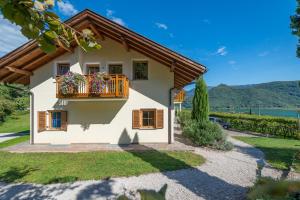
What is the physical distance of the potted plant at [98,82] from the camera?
9734mm

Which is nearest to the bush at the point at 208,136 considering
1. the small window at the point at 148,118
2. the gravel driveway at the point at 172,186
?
the small window at the point at 148,118

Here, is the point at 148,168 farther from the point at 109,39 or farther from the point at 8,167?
the point at 109,39

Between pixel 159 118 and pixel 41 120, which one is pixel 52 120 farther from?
pixel 159 118

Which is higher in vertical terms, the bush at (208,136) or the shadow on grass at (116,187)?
the bush at (208,136)

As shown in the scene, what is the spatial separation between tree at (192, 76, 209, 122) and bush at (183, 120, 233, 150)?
1119 millimetres

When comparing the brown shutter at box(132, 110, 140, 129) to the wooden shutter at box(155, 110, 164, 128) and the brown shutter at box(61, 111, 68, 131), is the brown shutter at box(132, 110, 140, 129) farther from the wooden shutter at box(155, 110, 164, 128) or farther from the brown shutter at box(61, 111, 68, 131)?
the brown shutter at box(61, 111, 68, 131)

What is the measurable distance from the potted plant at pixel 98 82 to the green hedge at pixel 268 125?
1372cm

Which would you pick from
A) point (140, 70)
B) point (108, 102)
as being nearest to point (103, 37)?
point (140, 70)

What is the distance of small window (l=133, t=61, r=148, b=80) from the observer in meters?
11.1

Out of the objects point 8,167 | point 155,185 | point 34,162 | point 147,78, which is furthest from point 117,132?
point 155,185

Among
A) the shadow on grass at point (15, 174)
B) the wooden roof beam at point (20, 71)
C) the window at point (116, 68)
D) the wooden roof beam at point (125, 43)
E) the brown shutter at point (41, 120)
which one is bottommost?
the shadow on grass at point (15, 174)

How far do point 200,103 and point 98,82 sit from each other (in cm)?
624

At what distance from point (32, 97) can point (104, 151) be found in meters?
5.66

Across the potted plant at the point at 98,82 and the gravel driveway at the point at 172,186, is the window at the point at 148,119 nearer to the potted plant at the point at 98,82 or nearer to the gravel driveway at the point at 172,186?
the potted plant at the point at 98,82
